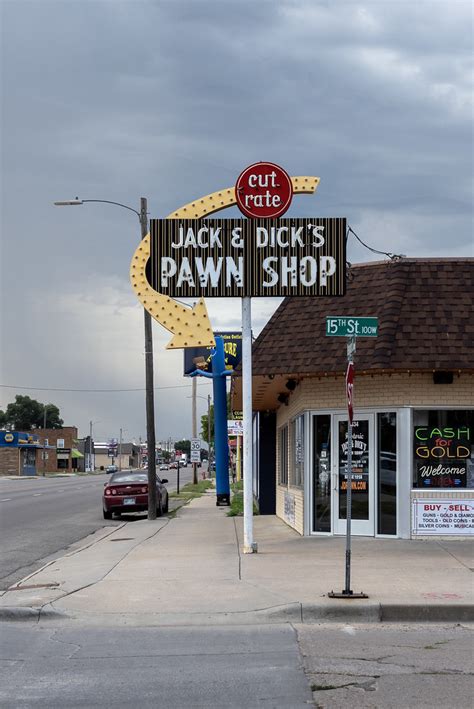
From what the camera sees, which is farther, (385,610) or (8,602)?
(8,602)

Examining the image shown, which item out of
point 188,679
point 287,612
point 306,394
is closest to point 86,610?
point 287,612

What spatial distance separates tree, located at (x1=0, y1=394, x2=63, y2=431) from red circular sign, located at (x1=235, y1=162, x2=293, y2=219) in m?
147

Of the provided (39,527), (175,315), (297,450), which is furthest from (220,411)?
(175,315)

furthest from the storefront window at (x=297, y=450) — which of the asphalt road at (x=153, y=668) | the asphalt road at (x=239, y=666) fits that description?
the asphalt road at (x=153, y=668)

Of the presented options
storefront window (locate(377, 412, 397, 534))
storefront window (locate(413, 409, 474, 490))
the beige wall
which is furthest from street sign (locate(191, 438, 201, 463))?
storefront window (locate(413, 409, 474, 490))

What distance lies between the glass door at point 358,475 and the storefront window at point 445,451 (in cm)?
80

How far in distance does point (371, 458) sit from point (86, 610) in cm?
720

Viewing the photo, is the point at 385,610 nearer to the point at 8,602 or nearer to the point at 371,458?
the point at 8,602

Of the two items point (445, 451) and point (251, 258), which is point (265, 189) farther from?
point (445, 451)

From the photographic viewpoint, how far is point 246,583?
38.6ft

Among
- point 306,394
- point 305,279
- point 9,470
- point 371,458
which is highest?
point 305,279

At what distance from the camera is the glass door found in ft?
53.4

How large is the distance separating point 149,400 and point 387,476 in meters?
10.7

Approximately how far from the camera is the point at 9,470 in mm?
95062
